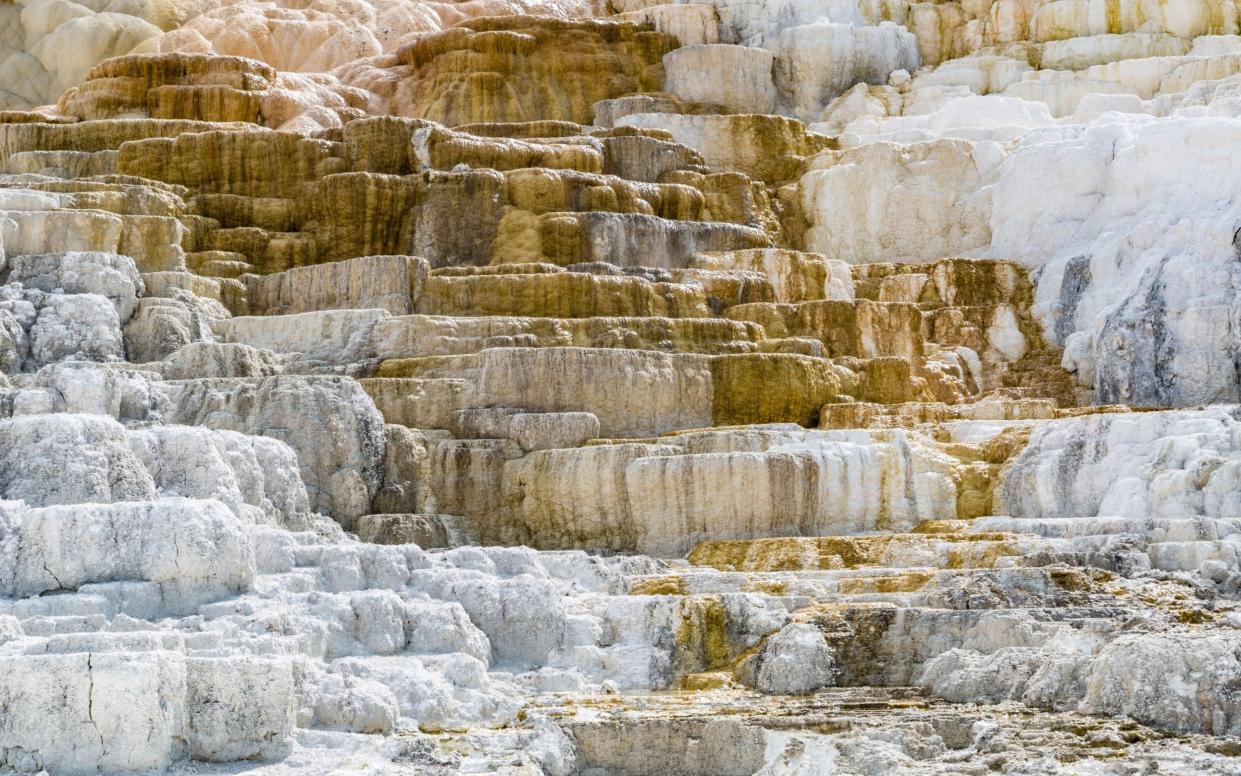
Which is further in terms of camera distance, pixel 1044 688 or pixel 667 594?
pixel 667 594

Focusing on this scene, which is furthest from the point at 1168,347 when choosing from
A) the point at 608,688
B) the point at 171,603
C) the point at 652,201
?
the point at 171,603

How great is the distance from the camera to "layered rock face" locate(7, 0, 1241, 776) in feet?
38.9

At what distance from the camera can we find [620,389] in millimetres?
21469

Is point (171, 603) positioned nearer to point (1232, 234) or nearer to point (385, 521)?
point (385, 521)

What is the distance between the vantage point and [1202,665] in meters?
11.8

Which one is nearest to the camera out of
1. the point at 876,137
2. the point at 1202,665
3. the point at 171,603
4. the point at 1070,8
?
the point at 1202,665

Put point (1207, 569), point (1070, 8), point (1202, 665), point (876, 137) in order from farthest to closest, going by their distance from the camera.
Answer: point (1070, 8)
point (876, 137)
point (1207, 569)
point (1202, 665)

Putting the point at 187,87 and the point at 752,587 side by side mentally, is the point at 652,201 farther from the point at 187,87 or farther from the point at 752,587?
the point at 752,587

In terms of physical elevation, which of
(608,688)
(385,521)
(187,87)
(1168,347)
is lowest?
(608,688)

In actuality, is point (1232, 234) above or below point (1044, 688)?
above

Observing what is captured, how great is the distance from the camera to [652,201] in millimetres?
29094

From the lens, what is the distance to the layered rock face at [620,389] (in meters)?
11.8

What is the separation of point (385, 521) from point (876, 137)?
55.0ft

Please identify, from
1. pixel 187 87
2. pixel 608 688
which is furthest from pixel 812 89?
pixel 608 688
